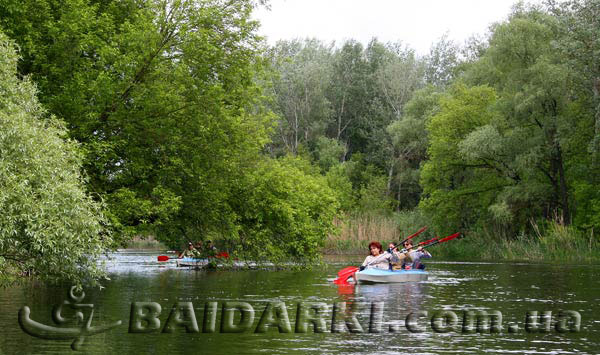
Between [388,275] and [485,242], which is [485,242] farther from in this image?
[388,275]

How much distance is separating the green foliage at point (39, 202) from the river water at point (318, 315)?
153cm

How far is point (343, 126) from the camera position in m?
81.6

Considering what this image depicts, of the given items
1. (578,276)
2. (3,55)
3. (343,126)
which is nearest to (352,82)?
(343,126)

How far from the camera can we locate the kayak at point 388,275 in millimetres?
29359

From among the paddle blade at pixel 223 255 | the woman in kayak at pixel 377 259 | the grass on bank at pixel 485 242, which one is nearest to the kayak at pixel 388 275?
the woman in kayak at pixel 377 259

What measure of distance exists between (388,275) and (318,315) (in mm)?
11950

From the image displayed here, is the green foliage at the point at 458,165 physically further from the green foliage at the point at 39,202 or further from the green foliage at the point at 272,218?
the green foliage at the point at 39,202

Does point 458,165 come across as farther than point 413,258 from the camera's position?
Yes

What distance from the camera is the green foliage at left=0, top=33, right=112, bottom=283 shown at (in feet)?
47.3

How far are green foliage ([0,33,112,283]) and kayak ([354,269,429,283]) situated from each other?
14224 millimetres

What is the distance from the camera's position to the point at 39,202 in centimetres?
1474

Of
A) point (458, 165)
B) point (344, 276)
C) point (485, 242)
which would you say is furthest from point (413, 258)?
point (458, 165)

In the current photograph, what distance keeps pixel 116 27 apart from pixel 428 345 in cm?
1631

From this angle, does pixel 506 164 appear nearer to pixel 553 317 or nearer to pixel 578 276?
pixel 578 276
